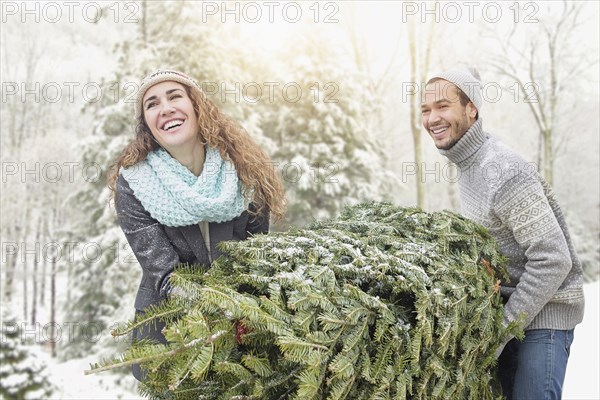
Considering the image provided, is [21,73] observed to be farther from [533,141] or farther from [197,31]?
[533,141]

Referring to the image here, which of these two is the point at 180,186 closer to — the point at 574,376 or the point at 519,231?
the point at 519,231

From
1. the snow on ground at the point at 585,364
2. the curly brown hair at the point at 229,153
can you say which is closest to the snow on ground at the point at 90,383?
the snow on ground at the point at 585,364

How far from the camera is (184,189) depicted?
1997 mm

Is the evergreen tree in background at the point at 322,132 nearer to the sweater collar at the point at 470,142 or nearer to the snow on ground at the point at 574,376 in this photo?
the snow on ground at the point at 574,376

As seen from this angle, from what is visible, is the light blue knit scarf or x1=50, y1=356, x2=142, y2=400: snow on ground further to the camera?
x1=50, y1=356, x2=142, y2=400: snow on ground

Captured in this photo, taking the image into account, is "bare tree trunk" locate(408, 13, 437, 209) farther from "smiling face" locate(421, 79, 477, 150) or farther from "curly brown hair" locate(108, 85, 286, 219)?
"smiling face" locate(421, 79, 477, 150)

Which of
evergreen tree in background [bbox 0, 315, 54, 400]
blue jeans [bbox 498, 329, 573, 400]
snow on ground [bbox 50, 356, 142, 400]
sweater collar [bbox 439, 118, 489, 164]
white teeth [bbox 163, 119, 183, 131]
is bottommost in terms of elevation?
snow on ground [bbox 50, 356, 142, 400]

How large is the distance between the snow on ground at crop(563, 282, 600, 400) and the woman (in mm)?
3245

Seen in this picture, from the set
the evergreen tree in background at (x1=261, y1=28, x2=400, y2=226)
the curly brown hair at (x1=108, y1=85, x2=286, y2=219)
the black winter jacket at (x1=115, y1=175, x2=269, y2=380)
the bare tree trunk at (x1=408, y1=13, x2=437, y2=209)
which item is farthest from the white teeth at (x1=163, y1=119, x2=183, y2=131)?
the bare tree trunk at (x1=408, y1=13, x2=437, y2=209)

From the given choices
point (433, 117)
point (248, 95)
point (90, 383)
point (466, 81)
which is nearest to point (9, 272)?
point (90, 383)

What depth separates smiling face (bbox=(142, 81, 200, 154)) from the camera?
2.10 m

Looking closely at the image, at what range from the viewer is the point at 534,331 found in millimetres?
1888

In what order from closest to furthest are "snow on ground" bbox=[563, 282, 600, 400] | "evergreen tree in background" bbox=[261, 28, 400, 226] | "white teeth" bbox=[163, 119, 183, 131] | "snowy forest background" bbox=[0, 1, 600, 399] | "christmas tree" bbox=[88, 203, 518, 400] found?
"christmas tree" bbox=[88, 203, 518, 400] → "white teeth" bbox=[163, 119, 183, 131] → "snow on ground" bbox=[563, 282, 600, 400] → "snowy forest background" bbox=[0, 1, 600, 399] → "evergreen tree in background" bbox=[261, 28, 400, 226]

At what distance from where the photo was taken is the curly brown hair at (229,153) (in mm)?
2203
